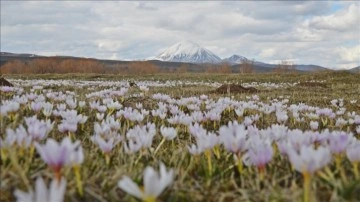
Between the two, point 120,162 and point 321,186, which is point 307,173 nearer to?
point 321,186

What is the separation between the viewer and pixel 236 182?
1.97 meters

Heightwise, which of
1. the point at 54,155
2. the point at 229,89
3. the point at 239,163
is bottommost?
the point at 229,89

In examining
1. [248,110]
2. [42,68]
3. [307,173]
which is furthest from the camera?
[42,68]

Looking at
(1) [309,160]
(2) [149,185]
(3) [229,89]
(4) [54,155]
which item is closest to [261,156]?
(1) [309,160]

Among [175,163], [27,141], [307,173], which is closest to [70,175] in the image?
[27,141]

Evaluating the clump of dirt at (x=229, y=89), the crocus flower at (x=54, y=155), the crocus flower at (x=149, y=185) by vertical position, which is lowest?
the clump of dirt at (x=229, y=89)

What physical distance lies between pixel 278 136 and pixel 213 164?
1.75 feet

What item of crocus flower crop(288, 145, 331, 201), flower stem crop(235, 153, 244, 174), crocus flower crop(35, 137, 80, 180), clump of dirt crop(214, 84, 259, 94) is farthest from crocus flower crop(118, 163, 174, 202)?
clump of dirt crop(214, 84, 259, 94)

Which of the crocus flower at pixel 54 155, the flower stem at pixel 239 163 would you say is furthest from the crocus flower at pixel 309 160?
the crocus flower at pixel 54 155

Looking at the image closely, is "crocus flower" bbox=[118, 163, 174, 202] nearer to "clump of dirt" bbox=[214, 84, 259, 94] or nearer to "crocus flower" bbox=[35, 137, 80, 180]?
"crocus flower" bbox=[35, 137, 80, 180]

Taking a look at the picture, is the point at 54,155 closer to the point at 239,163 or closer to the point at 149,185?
the point at 149,185

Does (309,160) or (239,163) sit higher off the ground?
(309,160)

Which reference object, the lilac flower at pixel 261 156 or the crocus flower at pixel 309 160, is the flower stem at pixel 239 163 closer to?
the lilac flower at pixel 261 156

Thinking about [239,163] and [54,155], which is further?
[239,163]
